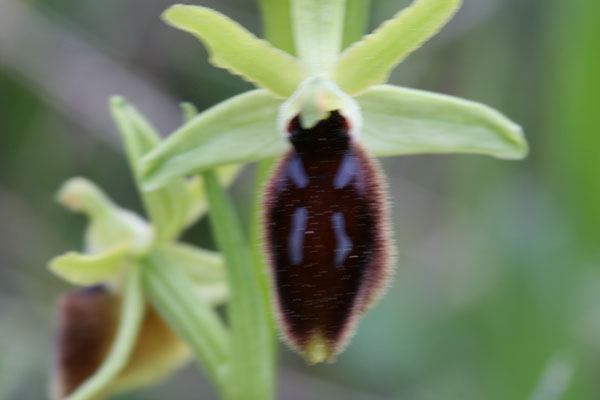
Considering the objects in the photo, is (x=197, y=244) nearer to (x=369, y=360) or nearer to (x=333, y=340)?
(x=369, y=360)

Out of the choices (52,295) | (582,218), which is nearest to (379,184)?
(582,218)

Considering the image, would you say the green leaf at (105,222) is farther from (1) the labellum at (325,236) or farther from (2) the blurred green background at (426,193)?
(2) the blurred green background at (426,193)

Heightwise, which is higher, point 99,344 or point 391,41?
point 391,41

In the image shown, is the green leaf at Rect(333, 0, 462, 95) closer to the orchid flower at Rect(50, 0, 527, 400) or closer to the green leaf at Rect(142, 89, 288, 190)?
the orchid flower at Rect(50, 0, 527, 400)

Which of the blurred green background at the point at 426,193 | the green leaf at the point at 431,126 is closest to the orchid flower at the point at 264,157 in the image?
the green leaf at the point at 431,126

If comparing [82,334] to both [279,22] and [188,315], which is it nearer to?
[188,315]

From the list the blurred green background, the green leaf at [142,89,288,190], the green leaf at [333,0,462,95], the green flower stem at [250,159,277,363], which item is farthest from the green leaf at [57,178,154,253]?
the blurred green background

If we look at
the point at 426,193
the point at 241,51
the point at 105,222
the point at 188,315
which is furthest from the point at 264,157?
the point at 426,193
